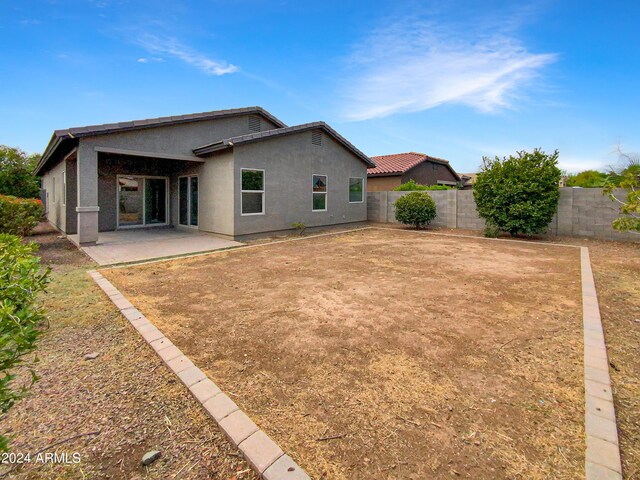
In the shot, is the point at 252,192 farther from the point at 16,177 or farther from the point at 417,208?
the point at 16,177

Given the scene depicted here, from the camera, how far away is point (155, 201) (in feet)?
47.4

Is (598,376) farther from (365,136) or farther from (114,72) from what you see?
(365,136)

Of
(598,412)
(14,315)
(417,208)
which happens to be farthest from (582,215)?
(14,315)

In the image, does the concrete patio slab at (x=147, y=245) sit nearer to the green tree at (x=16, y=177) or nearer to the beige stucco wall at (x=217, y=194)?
the beige stucco wall at (x=217, y=194)

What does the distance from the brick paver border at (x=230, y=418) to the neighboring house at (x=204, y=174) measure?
7860 mm

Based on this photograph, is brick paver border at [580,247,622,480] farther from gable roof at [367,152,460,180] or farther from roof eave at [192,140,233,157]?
gable roof at [367,152,460,180]

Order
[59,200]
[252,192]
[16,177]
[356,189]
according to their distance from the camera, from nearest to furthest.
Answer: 1. [252,192]
2. [59,200]
3. [356,189]
4. [16,177]

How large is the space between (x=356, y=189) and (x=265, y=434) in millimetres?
15015

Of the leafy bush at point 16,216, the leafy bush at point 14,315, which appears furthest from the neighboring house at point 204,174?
the leafy bush at point 14,315

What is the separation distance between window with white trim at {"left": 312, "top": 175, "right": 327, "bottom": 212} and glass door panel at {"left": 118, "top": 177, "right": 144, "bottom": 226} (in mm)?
7568

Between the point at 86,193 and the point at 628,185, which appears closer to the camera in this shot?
the point at 628,185

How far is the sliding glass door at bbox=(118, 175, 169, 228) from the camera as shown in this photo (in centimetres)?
1361

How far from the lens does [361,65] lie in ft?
47.3

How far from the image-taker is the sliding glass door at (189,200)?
13.0 metres
